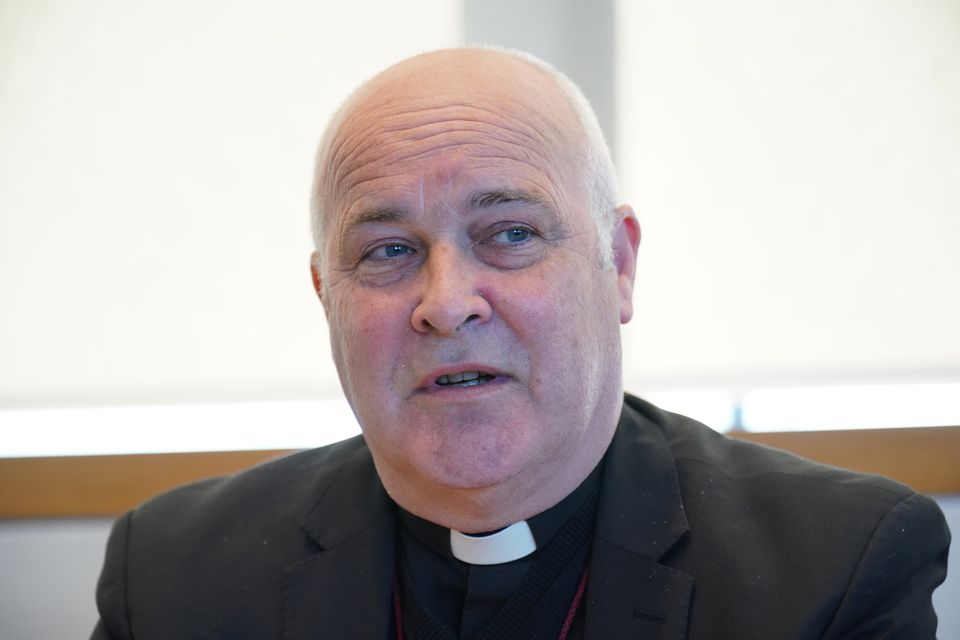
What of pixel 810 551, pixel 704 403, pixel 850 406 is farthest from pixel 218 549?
pixel 850 406

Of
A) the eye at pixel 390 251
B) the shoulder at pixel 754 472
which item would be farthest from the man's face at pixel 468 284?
the shoulder at pixel 754 472

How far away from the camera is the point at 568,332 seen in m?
1.32

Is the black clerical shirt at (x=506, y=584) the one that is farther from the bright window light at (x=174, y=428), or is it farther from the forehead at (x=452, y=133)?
the bright window light at (x=174, y=428)

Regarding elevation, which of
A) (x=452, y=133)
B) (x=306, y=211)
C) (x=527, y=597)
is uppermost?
(x=452, y=133)

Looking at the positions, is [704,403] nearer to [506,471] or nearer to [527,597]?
[527,597]

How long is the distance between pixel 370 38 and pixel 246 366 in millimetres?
861

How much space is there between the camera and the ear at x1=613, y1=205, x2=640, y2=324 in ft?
5.02

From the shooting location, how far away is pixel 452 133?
52.9 inches

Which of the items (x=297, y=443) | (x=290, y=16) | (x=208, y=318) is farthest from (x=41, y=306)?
(x=290, y=16)

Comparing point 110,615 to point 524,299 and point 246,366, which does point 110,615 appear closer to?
point 246,366

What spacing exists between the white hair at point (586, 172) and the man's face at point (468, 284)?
0.09 feet

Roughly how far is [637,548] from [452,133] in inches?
27.1

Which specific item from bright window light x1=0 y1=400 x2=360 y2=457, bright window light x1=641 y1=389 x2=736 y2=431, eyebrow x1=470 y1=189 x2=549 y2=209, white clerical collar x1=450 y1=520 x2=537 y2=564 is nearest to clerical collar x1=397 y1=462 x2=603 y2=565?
white clerical collar x1=450 y1=520 x2=537 y2=564

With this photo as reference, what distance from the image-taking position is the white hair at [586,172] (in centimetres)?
145
